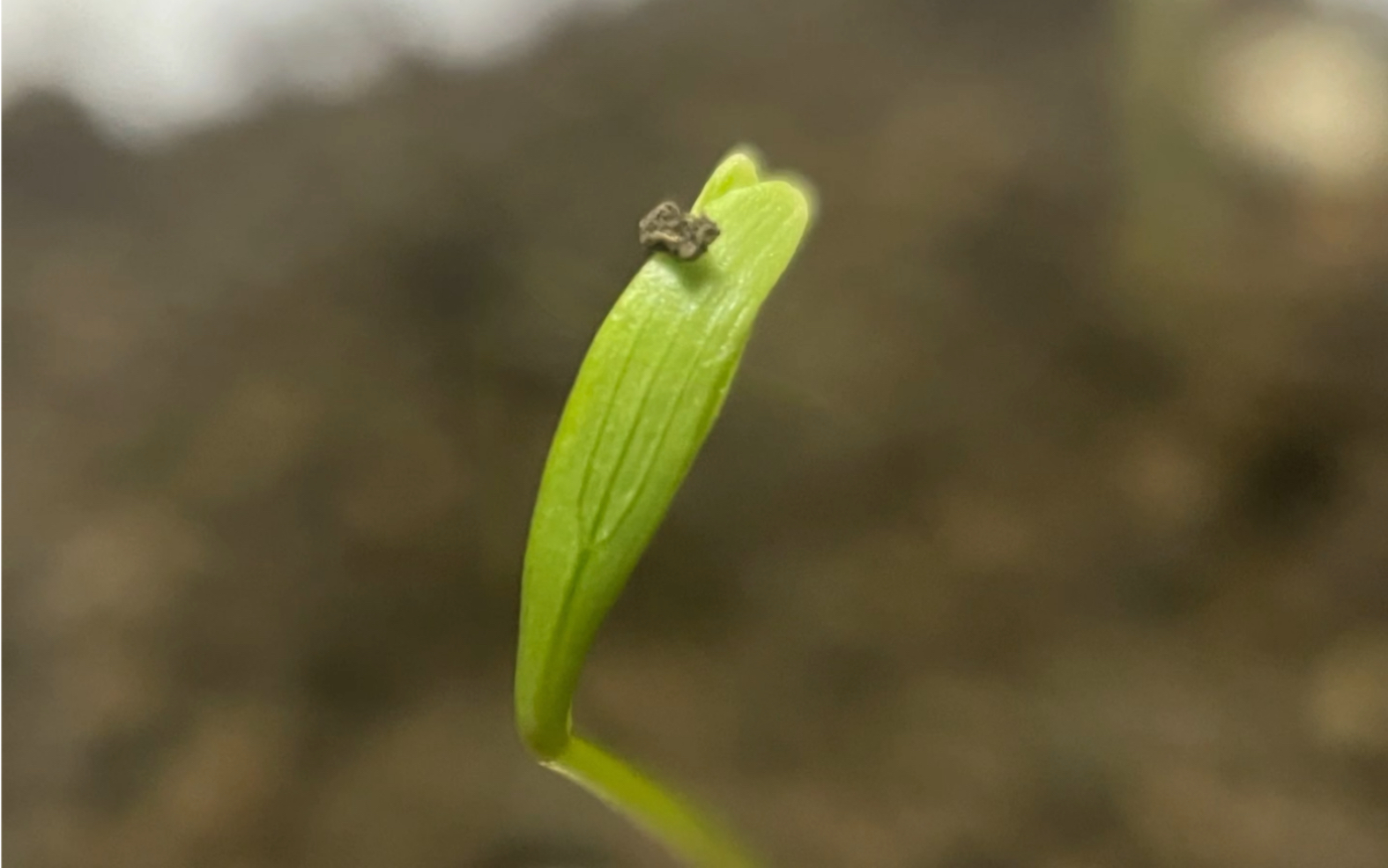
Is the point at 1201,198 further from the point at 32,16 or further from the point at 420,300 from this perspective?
the point at 32,16

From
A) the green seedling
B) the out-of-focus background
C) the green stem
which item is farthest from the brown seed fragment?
the out-of-focus background

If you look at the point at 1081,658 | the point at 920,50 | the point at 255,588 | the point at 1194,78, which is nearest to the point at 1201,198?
the point at 1194,78

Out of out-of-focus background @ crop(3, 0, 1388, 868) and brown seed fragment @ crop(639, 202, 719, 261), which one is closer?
brown seed fragment @ crop(639, 202, 719, 261)

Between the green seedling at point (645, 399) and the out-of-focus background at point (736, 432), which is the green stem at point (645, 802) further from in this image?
the out-of-focus background at point (736, 432)

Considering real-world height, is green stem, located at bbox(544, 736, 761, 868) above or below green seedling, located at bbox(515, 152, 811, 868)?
below

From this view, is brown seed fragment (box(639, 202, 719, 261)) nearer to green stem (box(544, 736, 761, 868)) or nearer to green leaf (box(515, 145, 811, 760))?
green leaf (box(515, 145, 811, 760))
